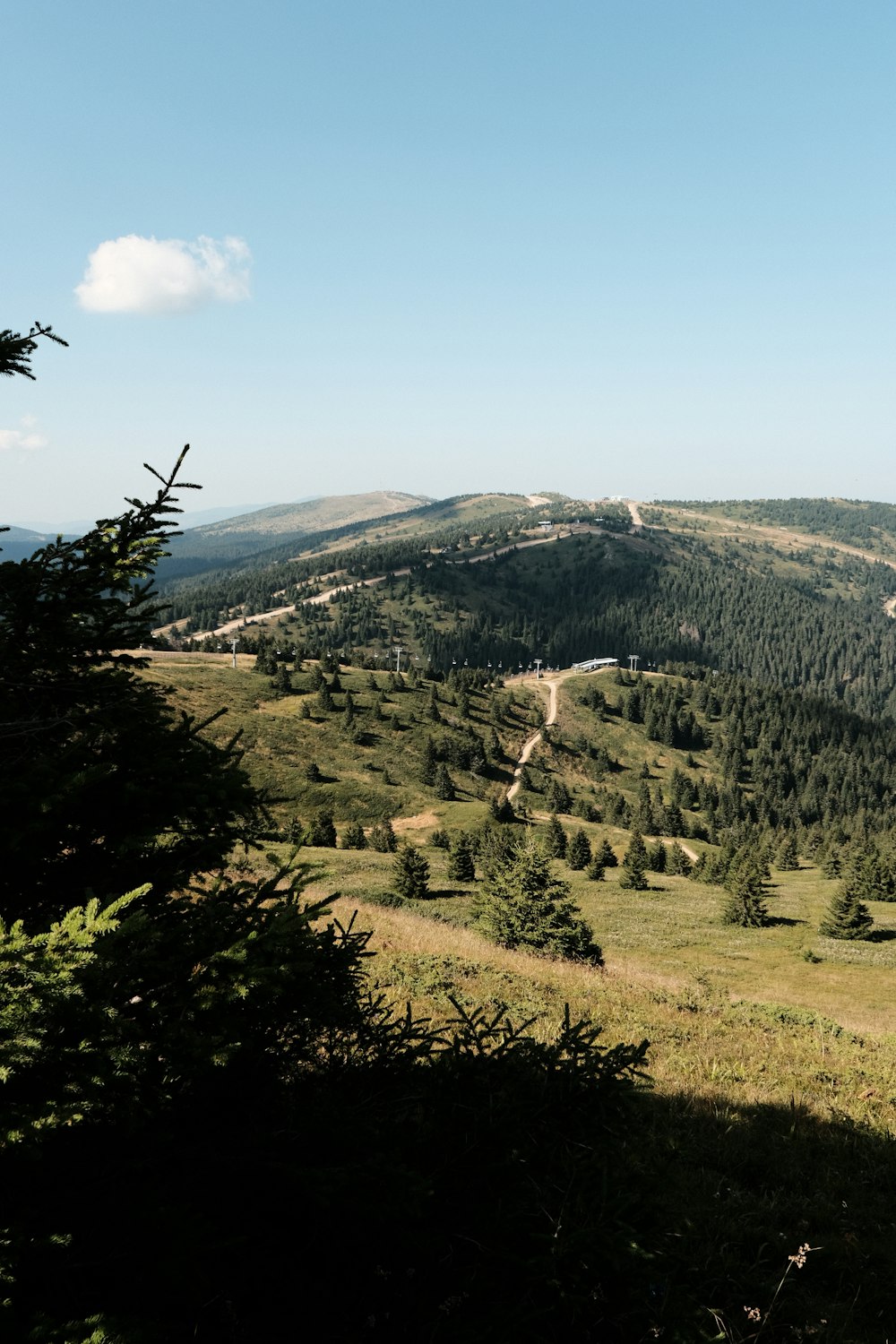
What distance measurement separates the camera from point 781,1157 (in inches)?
341

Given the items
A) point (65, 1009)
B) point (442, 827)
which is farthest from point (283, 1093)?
point (442, 827)

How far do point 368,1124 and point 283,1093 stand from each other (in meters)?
1.03

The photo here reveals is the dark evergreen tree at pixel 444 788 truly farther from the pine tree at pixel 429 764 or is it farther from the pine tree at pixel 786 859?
the pine tree at pixel 786 859

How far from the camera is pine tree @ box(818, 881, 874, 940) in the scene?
38156mm

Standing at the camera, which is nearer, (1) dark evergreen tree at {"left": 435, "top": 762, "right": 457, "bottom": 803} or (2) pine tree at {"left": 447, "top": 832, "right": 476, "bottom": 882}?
(2) pine tree at {"left": 447, "top": 832, "right": 476, "bottom": 882}

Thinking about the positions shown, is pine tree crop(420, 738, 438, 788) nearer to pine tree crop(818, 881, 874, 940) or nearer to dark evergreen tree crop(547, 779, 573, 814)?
dark evergreen tree crop(547, 779, 573, 814)

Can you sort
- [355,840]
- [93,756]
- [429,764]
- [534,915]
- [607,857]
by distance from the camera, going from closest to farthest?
[93,756] < [534,915] < [355,840] < [607,857] < [429,764]

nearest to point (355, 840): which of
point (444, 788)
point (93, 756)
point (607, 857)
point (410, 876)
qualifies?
point (410, 876)

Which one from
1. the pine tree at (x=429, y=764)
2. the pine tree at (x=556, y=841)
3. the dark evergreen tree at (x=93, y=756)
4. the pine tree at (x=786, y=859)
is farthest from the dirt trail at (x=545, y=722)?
the dark evergreen tree at (x=93, y=756)

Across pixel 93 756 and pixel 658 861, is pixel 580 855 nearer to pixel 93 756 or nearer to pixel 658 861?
pixel 658 861

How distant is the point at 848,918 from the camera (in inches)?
1508

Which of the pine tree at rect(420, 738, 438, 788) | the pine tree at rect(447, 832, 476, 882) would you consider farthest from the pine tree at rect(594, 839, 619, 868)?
the pine tree at rect(420, 738, 438, 788)

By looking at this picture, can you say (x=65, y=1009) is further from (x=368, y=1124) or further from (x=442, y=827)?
(x=442, y=827)

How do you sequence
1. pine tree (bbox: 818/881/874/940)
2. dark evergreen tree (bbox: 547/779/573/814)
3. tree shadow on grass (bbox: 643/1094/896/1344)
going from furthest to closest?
dark evergreen tree (bbox: 547/779/573/814), pine tree (bbox: 818/881/874/940), tree shadow on grass (bbox: 643/1094/896/1344)
